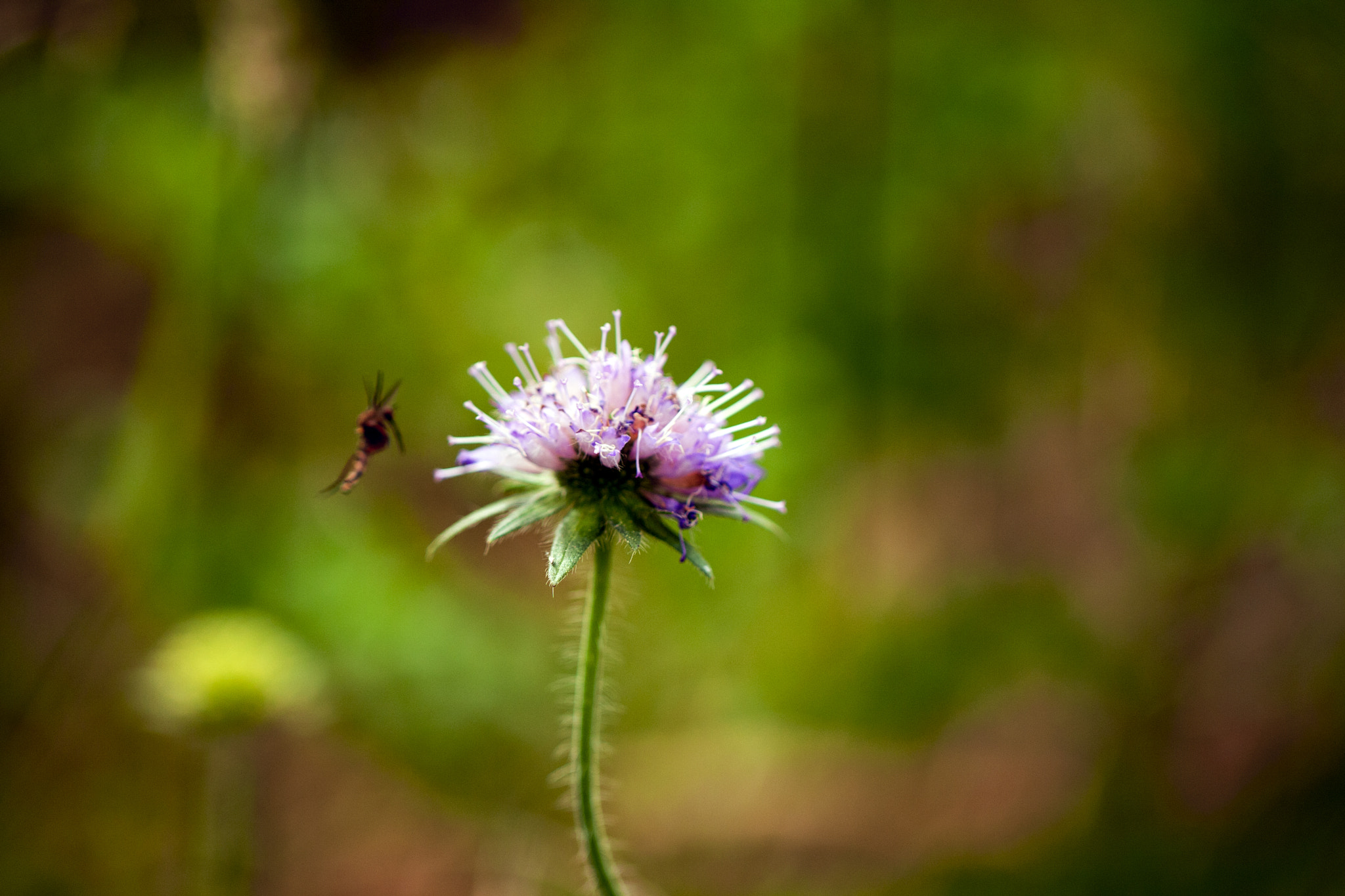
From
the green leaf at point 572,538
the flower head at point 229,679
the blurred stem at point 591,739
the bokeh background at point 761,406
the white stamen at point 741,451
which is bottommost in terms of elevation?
the blurred stem at point 591,739

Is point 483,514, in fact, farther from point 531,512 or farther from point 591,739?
point 591,739

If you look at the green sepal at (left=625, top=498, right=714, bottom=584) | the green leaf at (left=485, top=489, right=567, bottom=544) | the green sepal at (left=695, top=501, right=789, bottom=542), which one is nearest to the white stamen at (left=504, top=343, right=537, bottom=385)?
the green leaf at (left=485, top=489, right=567, bottom=544)

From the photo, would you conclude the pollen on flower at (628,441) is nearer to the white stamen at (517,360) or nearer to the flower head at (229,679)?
the white stamen at (517,360)

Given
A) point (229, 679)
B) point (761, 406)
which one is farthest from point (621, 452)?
point (761, 406)

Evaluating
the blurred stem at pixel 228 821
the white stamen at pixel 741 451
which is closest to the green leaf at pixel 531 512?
the white stamen at pixel 741 451

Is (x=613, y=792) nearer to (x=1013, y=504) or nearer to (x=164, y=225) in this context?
(x=1013, y=504)

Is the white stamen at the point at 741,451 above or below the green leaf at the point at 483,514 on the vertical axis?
above
